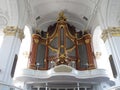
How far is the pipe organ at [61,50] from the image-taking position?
1039cm

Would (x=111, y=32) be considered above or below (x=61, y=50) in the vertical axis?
above

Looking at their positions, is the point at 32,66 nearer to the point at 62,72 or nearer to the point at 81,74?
the point at 62,72

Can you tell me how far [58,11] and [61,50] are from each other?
3558mm

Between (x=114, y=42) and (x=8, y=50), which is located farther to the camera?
(x=114, y=42)

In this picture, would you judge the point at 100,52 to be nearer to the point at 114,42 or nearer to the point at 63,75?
the point at 114,42

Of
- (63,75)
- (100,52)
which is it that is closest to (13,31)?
(63,75)

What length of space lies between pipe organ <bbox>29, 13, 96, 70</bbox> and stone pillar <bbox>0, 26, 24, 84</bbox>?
190 centimetres

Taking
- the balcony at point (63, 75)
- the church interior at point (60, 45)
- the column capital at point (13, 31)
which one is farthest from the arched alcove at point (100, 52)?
the column capital at point (13, 31)

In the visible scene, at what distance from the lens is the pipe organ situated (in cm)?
1039

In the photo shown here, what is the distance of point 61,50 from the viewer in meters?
10.6

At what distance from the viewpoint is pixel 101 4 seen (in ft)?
33.4

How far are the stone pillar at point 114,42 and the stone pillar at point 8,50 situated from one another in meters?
4.37

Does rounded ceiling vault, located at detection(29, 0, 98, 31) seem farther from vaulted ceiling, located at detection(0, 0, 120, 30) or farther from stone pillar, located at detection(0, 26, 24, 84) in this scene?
stone pillar, located at detection(0, 26, 24, 84)

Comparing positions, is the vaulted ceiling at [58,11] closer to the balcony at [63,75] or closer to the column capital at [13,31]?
the column capital at [13,31]
